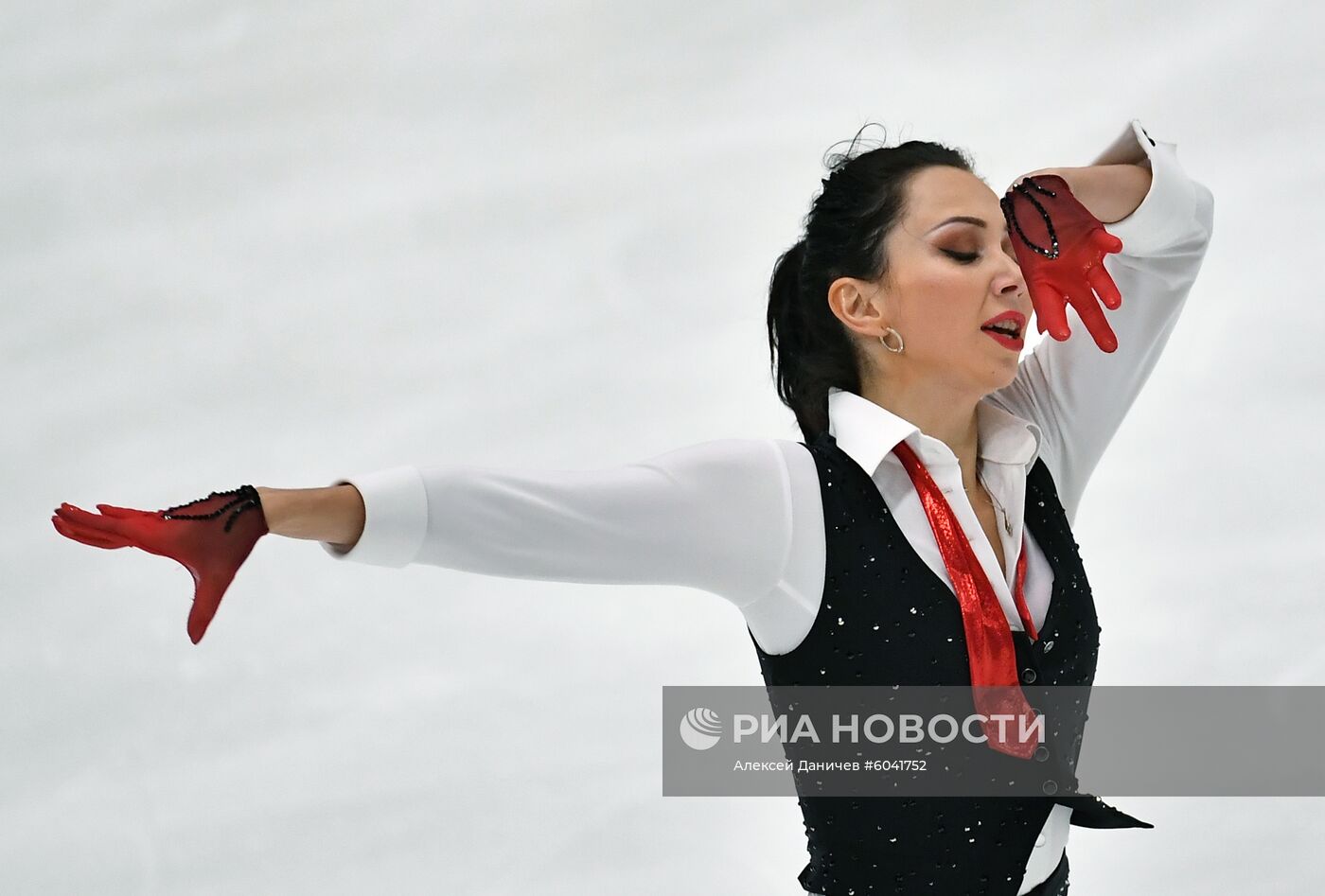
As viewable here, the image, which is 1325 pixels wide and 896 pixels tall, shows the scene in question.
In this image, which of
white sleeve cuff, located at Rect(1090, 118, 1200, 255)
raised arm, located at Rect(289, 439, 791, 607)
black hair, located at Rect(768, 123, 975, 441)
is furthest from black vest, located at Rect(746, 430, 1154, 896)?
white sleeve cuff, located at Rect(1090, 118, 1200, 255)

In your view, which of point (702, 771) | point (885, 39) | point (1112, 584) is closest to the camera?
point (702, 771)

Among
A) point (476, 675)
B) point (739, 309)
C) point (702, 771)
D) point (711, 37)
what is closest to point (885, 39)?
point (711, 37)

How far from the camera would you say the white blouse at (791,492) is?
2.02 m

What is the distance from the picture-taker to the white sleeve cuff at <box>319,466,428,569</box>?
1.95 meters

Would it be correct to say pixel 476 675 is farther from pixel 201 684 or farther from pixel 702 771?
pixel 702 771

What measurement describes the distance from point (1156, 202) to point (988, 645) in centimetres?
79

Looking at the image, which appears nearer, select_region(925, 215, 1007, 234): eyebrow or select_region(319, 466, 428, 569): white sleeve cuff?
select_region(319, 466, 428, 569): white sleeve cuff

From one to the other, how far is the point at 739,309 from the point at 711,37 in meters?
0.93

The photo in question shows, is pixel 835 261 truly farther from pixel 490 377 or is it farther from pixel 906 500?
pixel 490 377

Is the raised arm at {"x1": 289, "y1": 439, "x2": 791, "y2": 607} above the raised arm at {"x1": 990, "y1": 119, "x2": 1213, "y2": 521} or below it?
below

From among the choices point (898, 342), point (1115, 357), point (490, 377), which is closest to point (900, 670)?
point (898, 342)

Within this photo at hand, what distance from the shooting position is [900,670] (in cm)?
231

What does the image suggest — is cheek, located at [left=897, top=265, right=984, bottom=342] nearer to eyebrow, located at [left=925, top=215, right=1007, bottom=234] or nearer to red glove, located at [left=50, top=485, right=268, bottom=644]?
eyebrow, located at [left=925, top=215, right=1007, bottom=234]

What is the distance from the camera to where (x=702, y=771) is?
317cm
